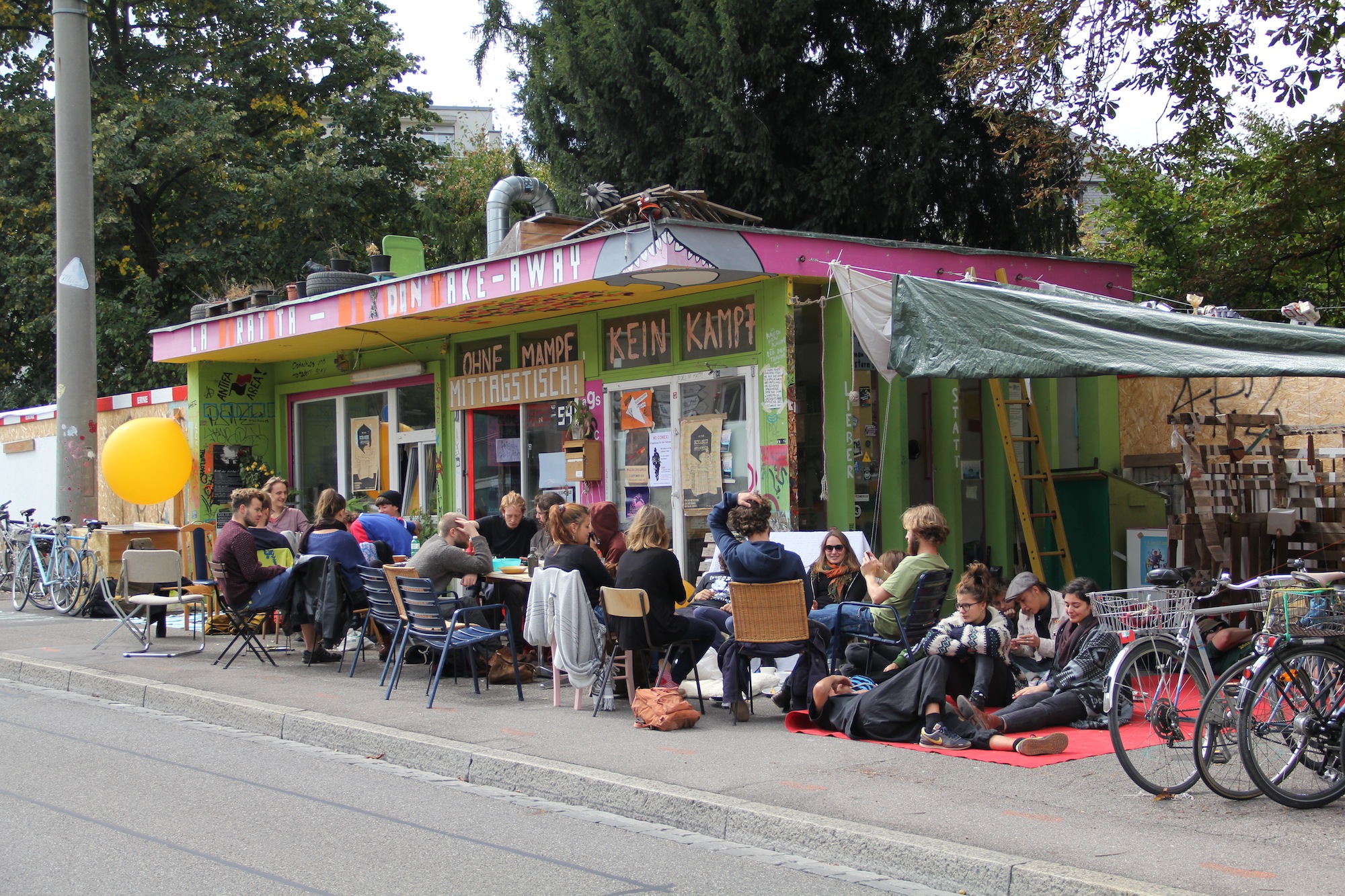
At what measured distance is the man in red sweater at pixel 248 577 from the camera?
35.4ft

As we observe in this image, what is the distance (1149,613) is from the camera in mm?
6117

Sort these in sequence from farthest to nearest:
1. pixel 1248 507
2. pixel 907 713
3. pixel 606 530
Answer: pixel 606 530
pixel 1248 507
pixel 907 713

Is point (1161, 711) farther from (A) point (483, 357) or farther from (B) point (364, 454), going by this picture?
(B) point (364, 454)

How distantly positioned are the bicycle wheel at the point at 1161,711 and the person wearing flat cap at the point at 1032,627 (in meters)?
2.05

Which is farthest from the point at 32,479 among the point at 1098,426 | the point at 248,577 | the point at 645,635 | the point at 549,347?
the point at 1098,426

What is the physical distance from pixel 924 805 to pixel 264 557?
312 inches

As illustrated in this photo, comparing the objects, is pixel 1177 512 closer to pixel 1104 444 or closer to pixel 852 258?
pixel 1104 444

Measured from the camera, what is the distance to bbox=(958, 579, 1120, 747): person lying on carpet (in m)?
7.35

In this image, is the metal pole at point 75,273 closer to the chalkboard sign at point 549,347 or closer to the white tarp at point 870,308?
the chalkboard sign at point 549,347

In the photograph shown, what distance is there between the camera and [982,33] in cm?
1352

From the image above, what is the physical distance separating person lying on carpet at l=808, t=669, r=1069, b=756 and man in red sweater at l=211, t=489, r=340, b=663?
524 cm

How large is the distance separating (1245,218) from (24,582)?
16430 millimetres

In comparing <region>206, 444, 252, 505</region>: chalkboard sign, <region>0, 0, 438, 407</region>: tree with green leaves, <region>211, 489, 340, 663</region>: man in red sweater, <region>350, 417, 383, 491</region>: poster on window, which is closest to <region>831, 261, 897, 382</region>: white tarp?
<region>211, 489, 340, 663</region>: man in red sweater

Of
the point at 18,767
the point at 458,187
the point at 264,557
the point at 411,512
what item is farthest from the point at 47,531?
the point at 458,187
